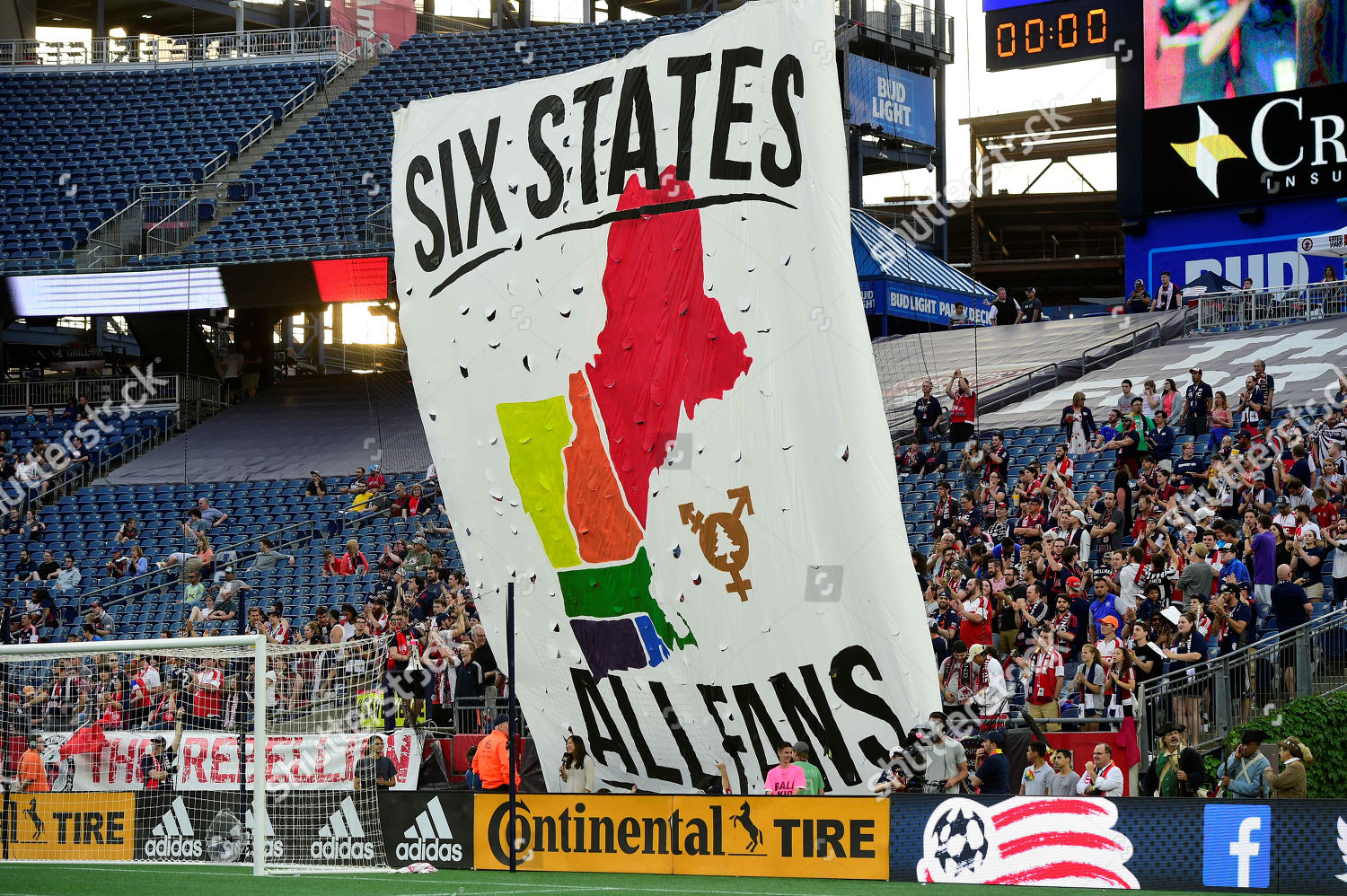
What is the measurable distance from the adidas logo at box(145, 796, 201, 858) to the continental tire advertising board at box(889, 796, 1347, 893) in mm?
6863

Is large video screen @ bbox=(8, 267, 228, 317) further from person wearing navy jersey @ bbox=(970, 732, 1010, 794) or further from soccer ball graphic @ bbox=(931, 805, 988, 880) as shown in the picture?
soccer ball graphic @ bbox=(931, 805, 988, 880)

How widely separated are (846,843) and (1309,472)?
7548mm

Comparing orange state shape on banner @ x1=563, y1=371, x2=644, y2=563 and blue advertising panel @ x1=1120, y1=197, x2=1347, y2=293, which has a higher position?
blue advertising panel @ x1=1120, y1=197, x2=1347, y2=293

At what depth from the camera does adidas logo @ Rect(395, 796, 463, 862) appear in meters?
14.4

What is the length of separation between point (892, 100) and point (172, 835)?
32.5 m

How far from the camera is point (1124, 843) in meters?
11.9

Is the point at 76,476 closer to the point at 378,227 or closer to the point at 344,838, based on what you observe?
the point at 378,227

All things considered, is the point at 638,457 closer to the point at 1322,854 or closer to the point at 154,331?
the point at 1322,854

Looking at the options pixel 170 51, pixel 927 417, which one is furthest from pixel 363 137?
pixel 927 417

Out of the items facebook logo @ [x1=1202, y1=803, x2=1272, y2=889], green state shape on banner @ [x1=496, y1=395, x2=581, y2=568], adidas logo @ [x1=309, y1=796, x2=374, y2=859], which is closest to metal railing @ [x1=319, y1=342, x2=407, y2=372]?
green state shape on banner @ [x1=496, y1=395, x2=581, y2=568]

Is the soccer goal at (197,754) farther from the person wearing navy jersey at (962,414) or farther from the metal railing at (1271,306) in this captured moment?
the metal railing at (1271,306)

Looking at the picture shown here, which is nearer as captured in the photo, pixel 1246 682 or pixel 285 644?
pixel 1246 682

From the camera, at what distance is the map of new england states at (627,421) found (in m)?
13.9

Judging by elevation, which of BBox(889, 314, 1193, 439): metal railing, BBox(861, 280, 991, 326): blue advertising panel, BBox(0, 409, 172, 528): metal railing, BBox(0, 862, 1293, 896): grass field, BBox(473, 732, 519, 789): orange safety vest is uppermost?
BBox(861, 280, 991, 326): blue advertising panel
